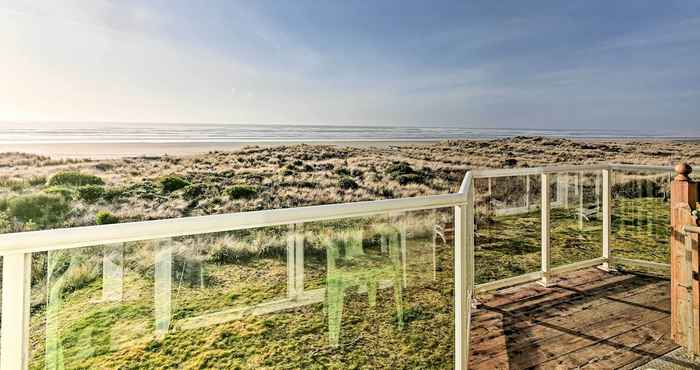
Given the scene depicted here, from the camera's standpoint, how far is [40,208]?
9.73 m

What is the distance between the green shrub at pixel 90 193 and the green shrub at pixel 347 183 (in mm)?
7166

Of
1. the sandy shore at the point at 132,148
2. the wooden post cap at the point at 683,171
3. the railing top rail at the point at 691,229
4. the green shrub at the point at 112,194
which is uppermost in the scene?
the sandy shore at the point at 132,148

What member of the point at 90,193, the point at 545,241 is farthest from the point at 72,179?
the point at 545,241

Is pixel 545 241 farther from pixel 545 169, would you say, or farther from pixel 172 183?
pixel 172 183

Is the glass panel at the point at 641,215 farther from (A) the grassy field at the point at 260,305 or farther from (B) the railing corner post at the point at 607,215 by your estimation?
(A) the grassy field at the point at 260,305

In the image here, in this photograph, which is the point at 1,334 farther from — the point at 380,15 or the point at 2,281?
the point at 380,15

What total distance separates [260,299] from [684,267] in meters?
2.07

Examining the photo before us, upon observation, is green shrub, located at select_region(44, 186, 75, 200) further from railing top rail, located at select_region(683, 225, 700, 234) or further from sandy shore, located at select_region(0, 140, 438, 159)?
railing top rail, located at select_region(683, 225, 700, 234)

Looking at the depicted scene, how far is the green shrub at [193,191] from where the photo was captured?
36.9 ft

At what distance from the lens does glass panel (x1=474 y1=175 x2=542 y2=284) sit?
2.67 meters

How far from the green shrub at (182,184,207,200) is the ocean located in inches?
87.3

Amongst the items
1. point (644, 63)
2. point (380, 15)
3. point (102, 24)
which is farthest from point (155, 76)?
point (644, 63)

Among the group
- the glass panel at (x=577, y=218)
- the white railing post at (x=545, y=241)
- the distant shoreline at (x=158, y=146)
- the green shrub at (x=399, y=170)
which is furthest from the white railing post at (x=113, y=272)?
the distant shoreline at (x=158, y=146)

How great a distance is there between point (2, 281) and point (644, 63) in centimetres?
1336
